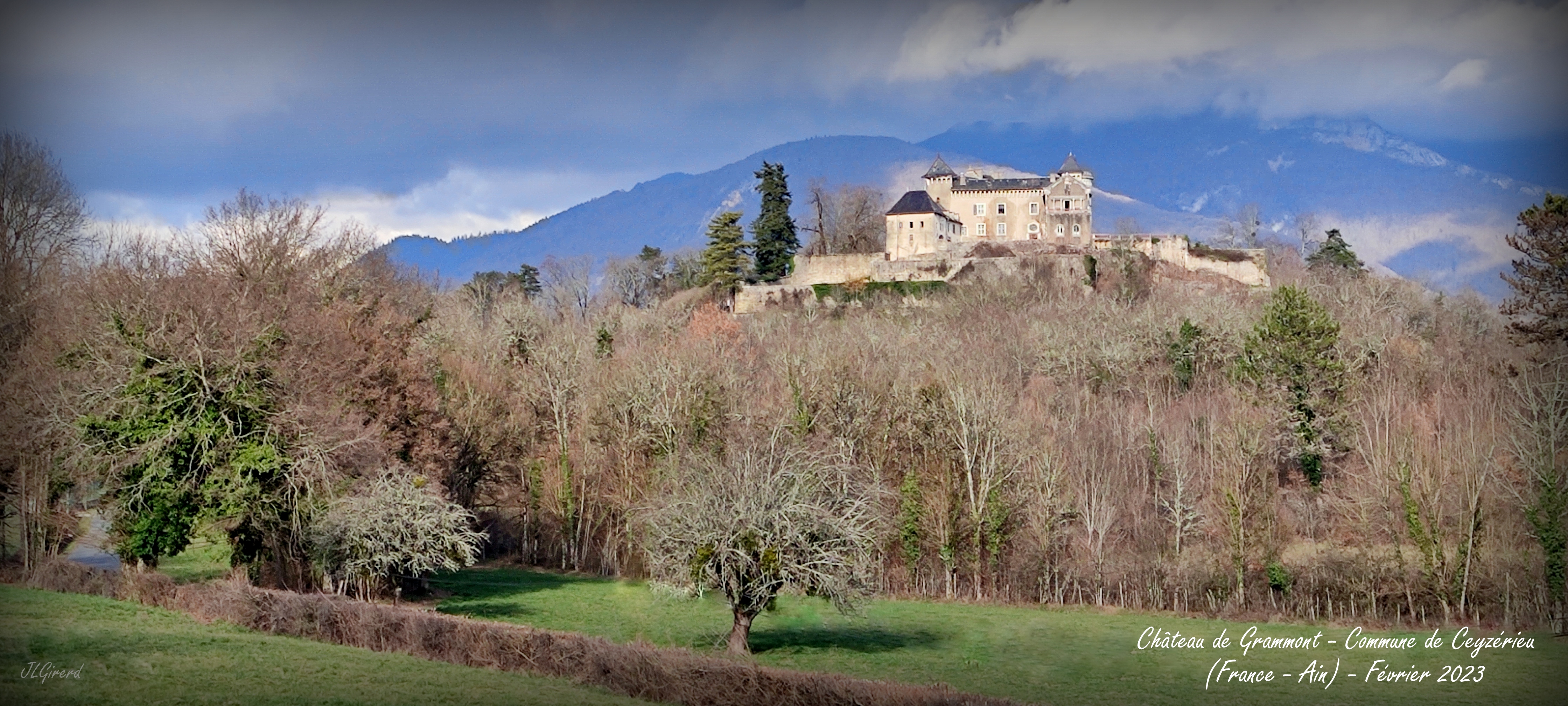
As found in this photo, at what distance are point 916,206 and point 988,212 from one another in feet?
25.7

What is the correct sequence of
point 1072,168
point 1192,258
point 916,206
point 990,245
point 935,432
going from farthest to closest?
point 1072,168, point 916,206, point 990,245, point 1192,258, point 935,432

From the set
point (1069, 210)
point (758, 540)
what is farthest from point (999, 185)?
point (758, 540)

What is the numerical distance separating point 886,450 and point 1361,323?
73.2 ft

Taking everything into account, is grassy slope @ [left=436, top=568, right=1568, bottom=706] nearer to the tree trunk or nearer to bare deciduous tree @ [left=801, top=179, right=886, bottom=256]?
the tree trunk

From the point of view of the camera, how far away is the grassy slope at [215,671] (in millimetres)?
16469

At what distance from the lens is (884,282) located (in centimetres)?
6900

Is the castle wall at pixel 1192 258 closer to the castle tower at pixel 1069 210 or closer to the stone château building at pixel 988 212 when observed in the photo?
the stone château building at pixel 988 212

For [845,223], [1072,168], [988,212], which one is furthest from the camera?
[845,223]

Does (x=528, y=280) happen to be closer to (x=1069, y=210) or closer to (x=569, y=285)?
(x=569, y=285)

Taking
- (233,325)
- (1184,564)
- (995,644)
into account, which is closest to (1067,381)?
(1184,564)

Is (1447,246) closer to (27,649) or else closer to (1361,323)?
(1361,323)

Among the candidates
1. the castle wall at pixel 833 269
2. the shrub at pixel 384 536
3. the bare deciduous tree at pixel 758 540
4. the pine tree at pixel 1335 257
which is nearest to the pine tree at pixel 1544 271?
the bare deciduous tree at pixel 758 540

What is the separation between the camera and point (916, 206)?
76.5 m

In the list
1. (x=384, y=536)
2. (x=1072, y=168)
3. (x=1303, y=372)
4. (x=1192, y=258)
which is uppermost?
(x=1072, y=168)
